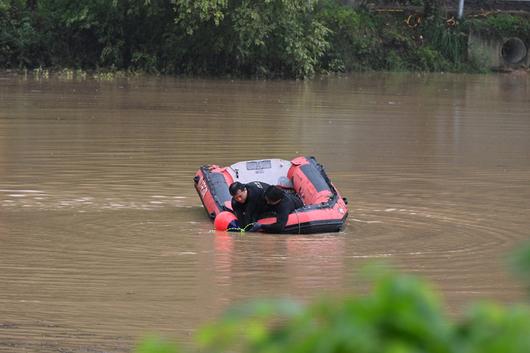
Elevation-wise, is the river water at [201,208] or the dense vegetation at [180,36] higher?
the dense vegetation at [180,36]

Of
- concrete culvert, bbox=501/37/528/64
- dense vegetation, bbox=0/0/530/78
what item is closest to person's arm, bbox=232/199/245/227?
dense vegetation, bbox=0/0/530/78

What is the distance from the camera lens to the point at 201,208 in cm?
1441

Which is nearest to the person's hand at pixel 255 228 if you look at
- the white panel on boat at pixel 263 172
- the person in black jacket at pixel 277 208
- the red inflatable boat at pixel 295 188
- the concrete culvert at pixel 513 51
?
the person in black jacket at pixel 277 208

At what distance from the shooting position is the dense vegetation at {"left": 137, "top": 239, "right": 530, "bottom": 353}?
1.76 metres

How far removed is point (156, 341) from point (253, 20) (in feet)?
105

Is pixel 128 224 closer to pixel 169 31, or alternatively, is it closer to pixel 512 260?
pixel 512 260

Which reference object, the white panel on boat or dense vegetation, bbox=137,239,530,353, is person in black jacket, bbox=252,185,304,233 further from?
dense vegetation, bbox=137,239,530,353

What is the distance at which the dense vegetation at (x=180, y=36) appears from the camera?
112 feet

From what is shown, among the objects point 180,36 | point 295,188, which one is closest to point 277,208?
point 295,188

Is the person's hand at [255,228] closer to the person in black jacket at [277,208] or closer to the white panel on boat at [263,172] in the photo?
the person in black jacket at [277,208]

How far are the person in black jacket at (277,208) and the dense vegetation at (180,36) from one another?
65.8 ft

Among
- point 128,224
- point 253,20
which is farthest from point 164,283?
point 253,20

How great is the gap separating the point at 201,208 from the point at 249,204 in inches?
59.6

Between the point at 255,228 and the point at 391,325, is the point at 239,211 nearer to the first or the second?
the point at 255,228
